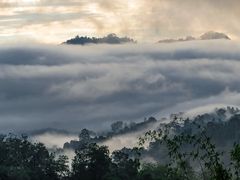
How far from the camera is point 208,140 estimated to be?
2124 inches

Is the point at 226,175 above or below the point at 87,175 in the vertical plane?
below

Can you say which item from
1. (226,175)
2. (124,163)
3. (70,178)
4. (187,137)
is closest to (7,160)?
(70,178)

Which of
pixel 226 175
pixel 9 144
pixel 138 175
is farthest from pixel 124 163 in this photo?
pixel 226 175

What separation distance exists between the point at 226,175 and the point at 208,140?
698cm

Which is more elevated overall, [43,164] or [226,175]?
[43,164]

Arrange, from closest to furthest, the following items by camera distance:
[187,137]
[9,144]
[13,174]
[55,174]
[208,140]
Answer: [208,140], [187,137], [13,174], [55,174], [9,144]

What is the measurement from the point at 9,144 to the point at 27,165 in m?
9.72

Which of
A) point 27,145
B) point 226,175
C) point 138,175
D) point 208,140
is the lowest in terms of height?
point 226,175

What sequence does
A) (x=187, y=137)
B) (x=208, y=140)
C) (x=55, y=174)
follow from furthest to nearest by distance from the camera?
1. (x=55, y=174)
2. (x=187, y=137)
3. (x=208, y=140)

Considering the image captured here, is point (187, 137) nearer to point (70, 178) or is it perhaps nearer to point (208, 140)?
point (208, 140)

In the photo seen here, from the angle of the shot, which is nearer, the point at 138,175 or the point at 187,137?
the point at 187,137

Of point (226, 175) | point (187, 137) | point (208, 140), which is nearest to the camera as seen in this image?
point (226, 175)

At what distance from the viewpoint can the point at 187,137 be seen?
58.7 metres

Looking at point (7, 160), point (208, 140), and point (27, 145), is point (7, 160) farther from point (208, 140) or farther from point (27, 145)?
point (208, 140)
